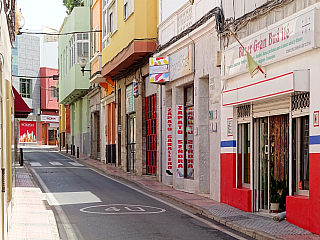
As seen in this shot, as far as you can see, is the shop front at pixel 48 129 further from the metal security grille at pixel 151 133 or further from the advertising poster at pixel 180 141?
the advertising poster at pixel 180 141

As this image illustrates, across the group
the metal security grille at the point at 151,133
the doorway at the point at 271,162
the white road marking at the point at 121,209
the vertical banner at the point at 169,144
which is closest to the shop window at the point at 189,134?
the vertical banner at the point at 169,144

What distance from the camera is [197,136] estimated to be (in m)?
15.7

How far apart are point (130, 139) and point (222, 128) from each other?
11424 millimetres

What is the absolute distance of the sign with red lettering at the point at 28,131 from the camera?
61.9 meters

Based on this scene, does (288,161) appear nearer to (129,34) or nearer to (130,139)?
(129,34)

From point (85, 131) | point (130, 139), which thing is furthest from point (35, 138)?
point (130, 139)

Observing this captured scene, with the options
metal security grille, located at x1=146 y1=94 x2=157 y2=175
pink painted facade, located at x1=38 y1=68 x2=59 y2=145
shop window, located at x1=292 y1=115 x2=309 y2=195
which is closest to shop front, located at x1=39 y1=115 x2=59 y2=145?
pink painted facade, located at x1=38 y1=68 x2=59 y2=145

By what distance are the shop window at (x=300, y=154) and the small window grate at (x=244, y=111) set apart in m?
2.15

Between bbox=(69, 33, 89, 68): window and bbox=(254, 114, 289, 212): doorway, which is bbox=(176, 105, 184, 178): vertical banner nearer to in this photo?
bbox=(254, 114, 289, 212): doorway

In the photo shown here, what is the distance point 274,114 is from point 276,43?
1.49 m

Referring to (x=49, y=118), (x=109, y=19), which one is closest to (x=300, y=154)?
(x=109, y=19)

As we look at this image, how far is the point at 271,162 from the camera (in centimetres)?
1157

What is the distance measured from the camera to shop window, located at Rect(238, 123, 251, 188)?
501 inches

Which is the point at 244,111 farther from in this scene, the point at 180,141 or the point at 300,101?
the point at 180,141
